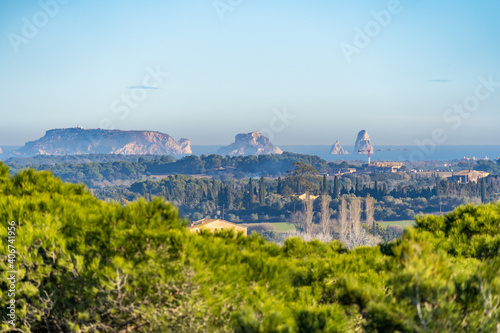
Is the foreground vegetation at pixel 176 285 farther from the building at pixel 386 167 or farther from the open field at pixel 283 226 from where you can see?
the building at pixel 386 167

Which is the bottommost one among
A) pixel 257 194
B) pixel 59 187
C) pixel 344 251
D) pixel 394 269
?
pixel 257 194

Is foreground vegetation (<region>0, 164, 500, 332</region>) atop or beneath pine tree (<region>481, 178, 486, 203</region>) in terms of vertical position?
atop

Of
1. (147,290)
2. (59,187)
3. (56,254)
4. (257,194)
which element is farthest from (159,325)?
(257,194)

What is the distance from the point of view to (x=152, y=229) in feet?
15.0

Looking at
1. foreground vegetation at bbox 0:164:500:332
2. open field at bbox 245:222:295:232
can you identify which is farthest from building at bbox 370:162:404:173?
foreground vegetation at bbox 0:164:500:332

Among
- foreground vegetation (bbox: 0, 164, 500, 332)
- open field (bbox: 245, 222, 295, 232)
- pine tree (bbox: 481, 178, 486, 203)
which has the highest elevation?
foreground vegetation (bbox: 0, 164, 500, 332)

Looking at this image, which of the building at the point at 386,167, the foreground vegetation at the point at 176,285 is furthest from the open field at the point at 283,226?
the building at the point at 386,167

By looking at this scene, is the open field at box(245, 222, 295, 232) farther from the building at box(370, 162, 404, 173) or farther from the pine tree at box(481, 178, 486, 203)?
the building at box(370, 162, 404, 173)

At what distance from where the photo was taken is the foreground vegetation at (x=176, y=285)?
3752mm

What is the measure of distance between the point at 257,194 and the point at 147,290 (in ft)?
314

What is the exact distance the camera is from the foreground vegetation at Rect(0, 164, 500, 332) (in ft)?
12.3

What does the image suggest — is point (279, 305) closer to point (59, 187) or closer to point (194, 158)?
point (59, 187)

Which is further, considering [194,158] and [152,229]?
[194,158]

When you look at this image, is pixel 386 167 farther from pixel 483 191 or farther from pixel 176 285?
pixel 176 285
